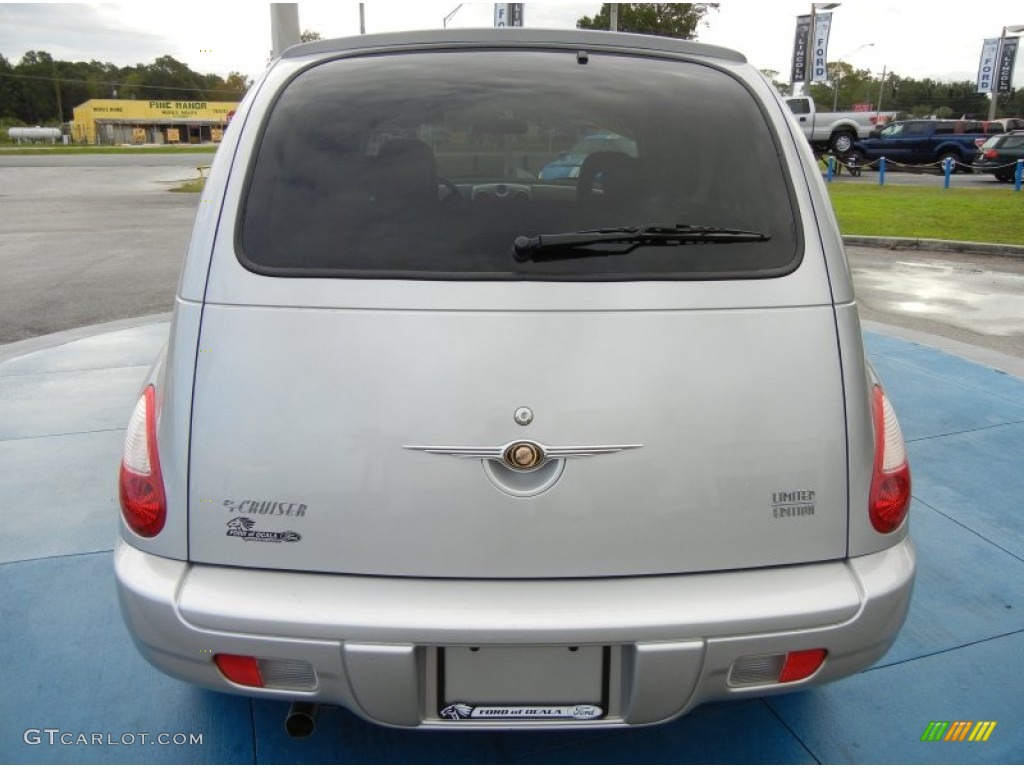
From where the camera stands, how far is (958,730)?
234 cm

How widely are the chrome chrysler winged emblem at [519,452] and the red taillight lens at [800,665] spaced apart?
0.63 m

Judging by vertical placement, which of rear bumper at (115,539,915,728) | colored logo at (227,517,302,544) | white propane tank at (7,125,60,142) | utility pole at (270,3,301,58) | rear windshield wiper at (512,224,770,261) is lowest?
white propane tank at (7,125,60,142)

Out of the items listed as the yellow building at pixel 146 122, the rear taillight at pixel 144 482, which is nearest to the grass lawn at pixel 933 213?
the rear taillight at pixel 144 482

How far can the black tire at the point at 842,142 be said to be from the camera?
27.5 metres

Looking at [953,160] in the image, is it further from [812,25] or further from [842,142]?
[812,25]

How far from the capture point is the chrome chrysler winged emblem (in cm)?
167

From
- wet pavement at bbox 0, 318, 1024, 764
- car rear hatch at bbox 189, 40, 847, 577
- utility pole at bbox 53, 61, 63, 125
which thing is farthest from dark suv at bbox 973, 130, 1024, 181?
utility pole at bbox 53, 61, 63, 125

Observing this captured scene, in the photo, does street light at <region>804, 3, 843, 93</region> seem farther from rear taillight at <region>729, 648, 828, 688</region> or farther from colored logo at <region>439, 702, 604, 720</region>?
colored logo at <region>439, 702, 604, 720</region>

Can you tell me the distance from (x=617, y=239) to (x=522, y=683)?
971 millimetres

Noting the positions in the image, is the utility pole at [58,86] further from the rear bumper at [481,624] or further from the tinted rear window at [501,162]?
the rear bumper at [481,624]

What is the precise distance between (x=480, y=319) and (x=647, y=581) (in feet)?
2.12

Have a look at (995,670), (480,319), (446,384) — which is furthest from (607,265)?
(995,670)

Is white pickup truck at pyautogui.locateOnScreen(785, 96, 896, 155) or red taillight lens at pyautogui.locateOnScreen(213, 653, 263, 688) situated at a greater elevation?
white pickup truck at pyautogui.locateOnScreen(785, 96, 896, 155)

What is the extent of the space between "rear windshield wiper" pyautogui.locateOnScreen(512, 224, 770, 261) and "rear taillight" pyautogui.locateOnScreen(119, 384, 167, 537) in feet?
3.02
